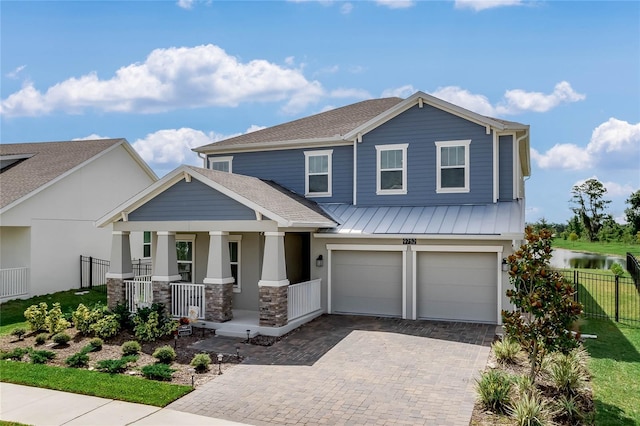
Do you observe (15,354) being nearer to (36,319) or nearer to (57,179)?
(36,319)

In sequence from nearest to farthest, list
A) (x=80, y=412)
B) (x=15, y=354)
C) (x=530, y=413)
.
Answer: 1. (x=530, y=413)
2. (x=80, y=412)
3. (x=15, y=354)

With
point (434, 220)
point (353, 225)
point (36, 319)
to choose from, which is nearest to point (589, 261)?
point (434, 220)

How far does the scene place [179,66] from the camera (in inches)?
604

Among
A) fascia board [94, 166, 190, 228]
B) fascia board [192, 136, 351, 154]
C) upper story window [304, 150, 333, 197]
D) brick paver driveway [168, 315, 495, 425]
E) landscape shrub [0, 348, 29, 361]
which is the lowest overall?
landscape shrub [0, 348, 29, 361]

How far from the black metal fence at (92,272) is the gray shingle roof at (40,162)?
152 inches

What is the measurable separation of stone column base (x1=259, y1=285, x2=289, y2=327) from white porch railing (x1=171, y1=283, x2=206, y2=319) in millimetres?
2095

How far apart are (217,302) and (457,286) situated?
7280mm

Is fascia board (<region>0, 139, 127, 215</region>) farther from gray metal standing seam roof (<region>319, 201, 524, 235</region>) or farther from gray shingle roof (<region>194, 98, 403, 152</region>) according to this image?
gray metal standing seam roof (<region>319, 201, 524, 235</region>)

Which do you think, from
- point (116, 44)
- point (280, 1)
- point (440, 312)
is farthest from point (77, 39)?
point (440, 312)

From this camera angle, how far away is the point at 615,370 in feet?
33.4

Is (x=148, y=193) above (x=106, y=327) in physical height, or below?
above

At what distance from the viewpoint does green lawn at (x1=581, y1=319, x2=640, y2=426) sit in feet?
25.7

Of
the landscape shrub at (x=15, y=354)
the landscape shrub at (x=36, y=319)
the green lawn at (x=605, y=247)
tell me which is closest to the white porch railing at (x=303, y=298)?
the landscape shrub at (x=15, y=354)

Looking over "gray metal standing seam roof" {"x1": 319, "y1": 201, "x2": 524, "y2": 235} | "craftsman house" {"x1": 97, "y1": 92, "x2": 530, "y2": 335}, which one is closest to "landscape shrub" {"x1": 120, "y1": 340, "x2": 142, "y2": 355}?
"craftsman house" {"x1": 97, "y1": 92, "x2": 530, "y2": 335}
